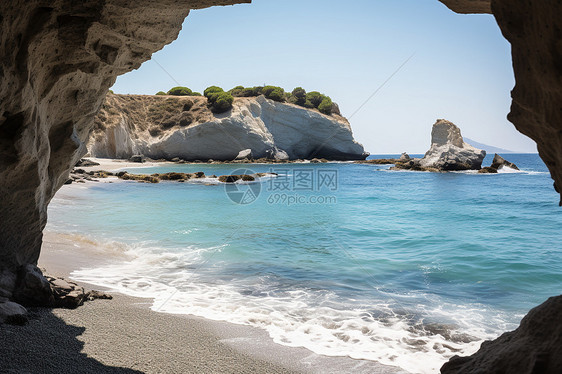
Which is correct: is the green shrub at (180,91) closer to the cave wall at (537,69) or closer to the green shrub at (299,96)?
the green shrub at (299,96)

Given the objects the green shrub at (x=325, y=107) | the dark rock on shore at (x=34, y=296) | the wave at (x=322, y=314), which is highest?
the green shrub at (x=325, y=107)

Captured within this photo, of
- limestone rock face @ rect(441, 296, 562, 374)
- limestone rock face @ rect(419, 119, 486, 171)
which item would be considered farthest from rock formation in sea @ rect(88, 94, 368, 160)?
limestone rock face @ rect(441, 296, 562, 374)

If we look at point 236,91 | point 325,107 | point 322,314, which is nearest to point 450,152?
point 325,107

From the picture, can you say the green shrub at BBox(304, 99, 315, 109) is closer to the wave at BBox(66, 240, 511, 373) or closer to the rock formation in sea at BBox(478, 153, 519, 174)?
the rock formation in sea at BBox(478, 153, 519, 174)

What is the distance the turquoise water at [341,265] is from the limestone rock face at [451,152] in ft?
71.6

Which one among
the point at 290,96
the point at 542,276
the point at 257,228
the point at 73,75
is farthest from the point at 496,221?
the point at 290,96

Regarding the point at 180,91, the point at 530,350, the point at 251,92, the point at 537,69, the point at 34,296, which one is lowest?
the point at 34,296

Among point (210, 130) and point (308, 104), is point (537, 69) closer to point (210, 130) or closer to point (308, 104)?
point (210, 130)

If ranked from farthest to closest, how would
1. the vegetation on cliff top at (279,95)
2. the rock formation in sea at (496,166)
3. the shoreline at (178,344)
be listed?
the vegetation on cliff top at (279,95), the rock formation in sea at (496,166), the shoreline at (178,344)

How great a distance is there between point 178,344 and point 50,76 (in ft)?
10.6

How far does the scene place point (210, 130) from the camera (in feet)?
168

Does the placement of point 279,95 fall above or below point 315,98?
below

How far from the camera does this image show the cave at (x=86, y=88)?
226 cm

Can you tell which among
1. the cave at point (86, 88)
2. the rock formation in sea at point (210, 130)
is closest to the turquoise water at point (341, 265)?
the cave at point (86, 88)
